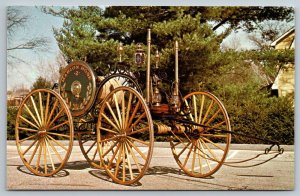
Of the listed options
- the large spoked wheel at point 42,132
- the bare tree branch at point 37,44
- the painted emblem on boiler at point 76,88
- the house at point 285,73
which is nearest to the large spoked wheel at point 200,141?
the house at point 285,73

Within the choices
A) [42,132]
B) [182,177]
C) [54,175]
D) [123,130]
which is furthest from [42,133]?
[182,177]

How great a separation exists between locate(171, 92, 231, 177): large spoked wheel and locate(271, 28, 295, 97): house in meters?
0.80

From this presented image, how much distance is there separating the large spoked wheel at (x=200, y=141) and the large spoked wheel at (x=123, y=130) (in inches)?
20.1

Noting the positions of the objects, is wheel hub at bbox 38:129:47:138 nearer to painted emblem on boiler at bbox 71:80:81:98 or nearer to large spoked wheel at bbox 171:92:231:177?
painted emblem on boiler at bbox 71:80:81:98

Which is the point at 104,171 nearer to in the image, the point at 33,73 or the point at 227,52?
the point at 33,73

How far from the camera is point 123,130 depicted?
6.31 metres

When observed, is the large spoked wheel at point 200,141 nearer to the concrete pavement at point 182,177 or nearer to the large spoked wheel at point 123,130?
the concrete pavement at point 182,177

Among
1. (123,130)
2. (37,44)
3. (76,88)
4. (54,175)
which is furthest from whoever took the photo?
(37,44)

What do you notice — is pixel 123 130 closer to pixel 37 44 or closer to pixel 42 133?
pixel 42 133

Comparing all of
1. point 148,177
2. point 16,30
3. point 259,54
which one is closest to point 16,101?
point 16,30

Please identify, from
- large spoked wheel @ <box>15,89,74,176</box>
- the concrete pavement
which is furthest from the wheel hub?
the concrete pavement

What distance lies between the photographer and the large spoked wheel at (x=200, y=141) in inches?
263

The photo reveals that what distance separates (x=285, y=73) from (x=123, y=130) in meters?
2.17

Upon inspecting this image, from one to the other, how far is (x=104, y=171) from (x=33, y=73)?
58.7 inches
